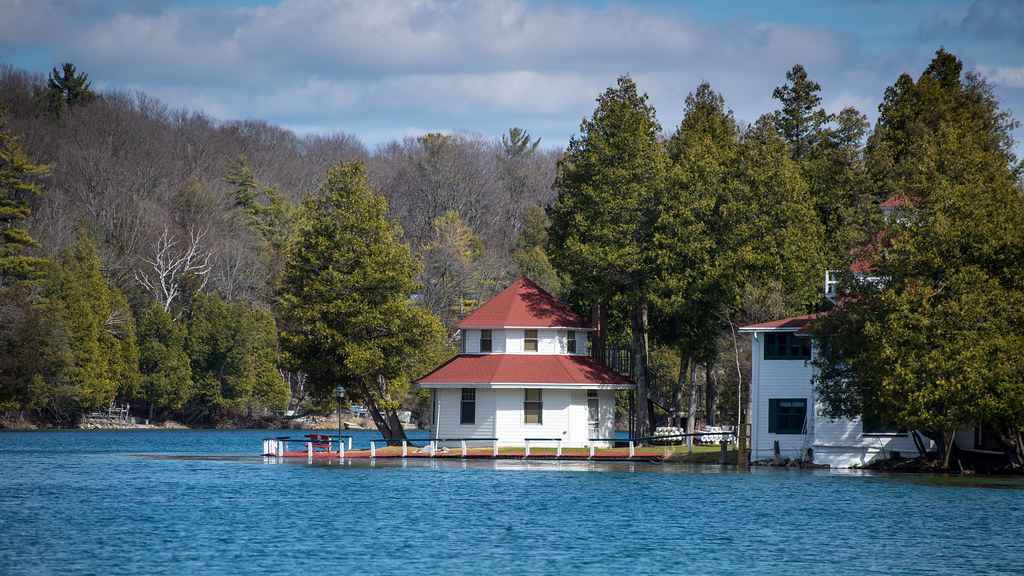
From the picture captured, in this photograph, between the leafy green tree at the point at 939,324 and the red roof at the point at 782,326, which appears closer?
the leafy green tree at the point at 939,324

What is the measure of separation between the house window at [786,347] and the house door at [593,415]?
11978mm

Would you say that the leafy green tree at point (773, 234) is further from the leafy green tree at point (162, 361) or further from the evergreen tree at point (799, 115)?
the leafy green tree at point (162, 361)

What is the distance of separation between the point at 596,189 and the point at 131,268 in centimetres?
5210

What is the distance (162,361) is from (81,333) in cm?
898

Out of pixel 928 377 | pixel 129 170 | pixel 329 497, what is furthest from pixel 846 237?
pixel 129 170

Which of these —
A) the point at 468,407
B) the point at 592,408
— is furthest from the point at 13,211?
the point at 592,408

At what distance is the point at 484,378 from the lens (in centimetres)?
5462

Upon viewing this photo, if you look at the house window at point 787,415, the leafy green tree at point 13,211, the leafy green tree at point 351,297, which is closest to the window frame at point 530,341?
the leafy green tree at point 351,297

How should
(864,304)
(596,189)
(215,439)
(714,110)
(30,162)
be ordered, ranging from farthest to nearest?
(30,162) → (215,439) → (714,110) → (596,189) → (864,304)

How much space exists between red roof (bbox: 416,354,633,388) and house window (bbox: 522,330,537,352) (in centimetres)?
41

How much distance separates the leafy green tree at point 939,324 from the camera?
128 feet

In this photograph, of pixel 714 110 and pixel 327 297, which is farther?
pixel 714 110

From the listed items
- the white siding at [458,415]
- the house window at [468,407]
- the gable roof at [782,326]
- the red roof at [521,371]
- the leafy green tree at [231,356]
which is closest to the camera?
the gable roof at [782,326]

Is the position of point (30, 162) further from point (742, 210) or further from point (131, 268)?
point (742, 210)
